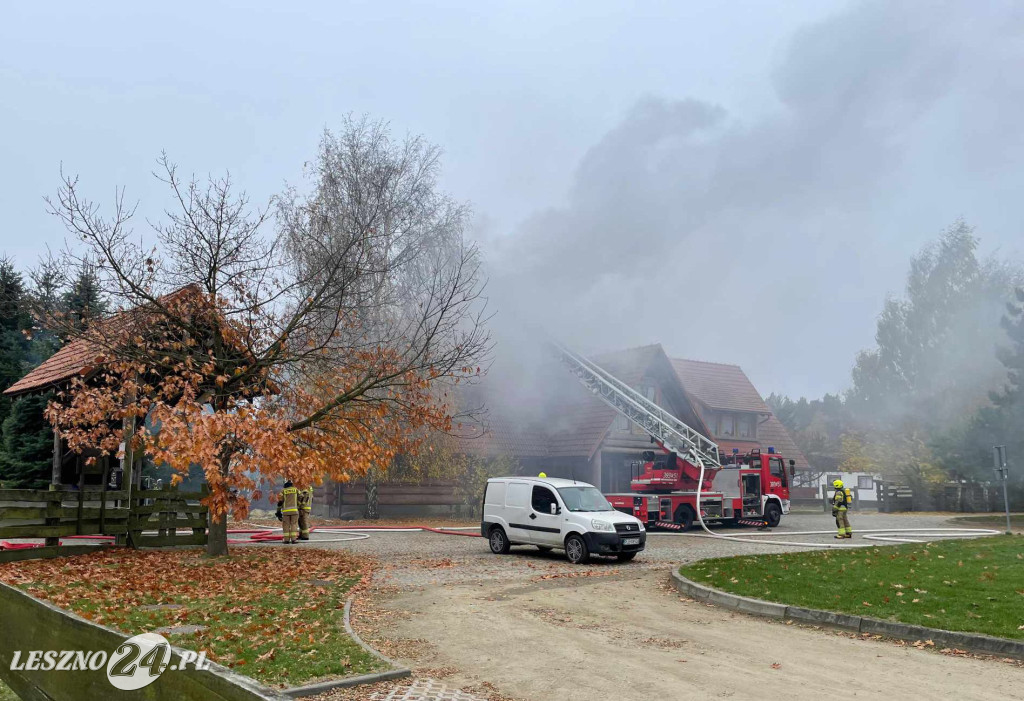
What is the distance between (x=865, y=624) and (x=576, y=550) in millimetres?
7679

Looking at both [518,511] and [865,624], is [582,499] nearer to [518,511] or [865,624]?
[518,511]

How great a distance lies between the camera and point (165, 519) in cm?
1636

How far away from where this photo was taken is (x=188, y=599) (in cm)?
1001

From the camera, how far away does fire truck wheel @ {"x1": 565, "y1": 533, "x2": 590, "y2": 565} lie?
16.1 metres

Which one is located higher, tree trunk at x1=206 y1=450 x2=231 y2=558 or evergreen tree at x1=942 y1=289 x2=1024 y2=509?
evergreen tree at x1=942 y1=289 x2=1024 y2=509

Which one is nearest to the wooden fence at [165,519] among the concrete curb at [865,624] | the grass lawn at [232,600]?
the grass lawn at [232,600]

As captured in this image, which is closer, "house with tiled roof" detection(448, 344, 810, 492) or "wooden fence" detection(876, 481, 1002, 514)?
"house with tiled roof" detection(448, 344, 810, 492)

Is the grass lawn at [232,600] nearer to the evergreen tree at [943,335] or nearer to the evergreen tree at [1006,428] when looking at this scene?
the evergreen tree at [1006,428]

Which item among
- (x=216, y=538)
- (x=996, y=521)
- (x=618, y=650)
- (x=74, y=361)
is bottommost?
(x=996, y=521)

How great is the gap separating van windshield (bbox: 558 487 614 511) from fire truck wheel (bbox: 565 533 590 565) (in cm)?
66

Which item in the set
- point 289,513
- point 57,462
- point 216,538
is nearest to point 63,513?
point 216,538

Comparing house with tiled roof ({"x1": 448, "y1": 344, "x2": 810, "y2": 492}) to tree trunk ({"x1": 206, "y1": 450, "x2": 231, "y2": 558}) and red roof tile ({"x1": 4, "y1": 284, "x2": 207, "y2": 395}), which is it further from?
tree trunk ({"x1": 206, "y1": 450, "x2": 231, "y2": 558})

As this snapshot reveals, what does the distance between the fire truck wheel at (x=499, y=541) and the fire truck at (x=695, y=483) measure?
6.14 meters

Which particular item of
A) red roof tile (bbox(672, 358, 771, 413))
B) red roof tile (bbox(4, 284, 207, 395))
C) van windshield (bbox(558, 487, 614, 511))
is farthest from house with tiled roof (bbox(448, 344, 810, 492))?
red roof tile (bbox(4, 284, 207, 395))
